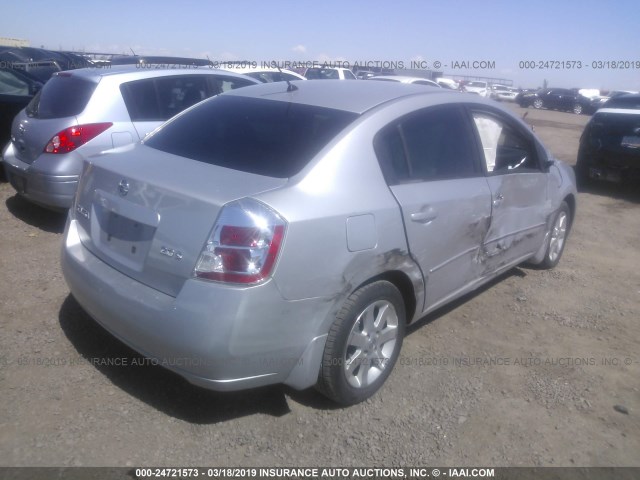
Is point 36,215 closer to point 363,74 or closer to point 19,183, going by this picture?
point 19,183

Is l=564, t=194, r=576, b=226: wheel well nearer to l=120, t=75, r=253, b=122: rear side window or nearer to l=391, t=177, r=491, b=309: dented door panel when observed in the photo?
l=391, t=177, r=491, b=309: dented door panel

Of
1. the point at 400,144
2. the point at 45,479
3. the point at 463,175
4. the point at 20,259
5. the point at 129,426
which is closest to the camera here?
the point at 45,479

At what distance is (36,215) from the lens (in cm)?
604

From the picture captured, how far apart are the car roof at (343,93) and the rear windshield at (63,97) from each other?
2.30 metres

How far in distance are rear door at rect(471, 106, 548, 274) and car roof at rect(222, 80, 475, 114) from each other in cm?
49

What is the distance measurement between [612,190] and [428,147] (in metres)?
7.11

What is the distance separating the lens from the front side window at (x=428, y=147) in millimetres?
3156

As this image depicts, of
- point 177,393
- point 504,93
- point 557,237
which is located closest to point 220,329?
point 177,393

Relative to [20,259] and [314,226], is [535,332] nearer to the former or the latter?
[314,226]

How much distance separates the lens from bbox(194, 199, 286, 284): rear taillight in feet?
8.14

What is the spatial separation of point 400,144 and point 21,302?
9.41 ft

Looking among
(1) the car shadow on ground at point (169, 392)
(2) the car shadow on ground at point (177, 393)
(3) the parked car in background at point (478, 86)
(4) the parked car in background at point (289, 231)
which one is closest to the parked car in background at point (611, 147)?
(4) the parked car in background at point (289, 231)

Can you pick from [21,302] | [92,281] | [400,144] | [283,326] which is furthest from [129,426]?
[400,144]

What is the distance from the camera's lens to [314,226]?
2615 mm
